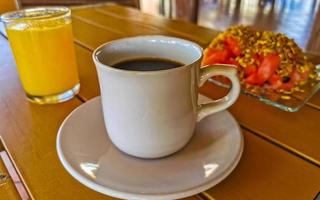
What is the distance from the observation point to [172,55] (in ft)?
1.48

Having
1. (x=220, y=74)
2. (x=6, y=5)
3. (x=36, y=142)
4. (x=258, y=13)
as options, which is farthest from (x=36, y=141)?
(x=258, y=13)

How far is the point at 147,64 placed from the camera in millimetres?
437

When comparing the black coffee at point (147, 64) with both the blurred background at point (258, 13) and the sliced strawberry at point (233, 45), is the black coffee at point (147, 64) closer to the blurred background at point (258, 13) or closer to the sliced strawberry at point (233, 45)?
the sliced strawberry at point (233, 45)

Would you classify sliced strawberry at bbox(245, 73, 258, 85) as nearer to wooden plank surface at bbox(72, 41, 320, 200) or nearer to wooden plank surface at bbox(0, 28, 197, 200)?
wooden plank surface at bbox(72, 41, 320, 200)

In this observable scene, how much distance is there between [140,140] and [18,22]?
0.34 metres

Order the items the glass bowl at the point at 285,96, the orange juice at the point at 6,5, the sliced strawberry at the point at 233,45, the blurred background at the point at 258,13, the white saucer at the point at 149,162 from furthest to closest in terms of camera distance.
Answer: the blurred background at the point at 258,13, the orange juice at the point at 6,5, the sliced strawberry at the point at 233,45, the glass bowl at the point at 285,96, the white saucer at the point at 149,162

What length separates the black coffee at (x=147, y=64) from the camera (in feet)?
1.39

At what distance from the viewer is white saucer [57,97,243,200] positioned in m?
0.33

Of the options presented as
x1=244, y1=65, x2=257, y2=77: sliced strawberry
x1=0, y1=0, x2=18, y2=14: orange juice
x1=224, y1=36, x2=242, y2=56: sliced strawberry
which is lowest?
x1=244, y1=65, x2=257, y2=77: sliced strawberry

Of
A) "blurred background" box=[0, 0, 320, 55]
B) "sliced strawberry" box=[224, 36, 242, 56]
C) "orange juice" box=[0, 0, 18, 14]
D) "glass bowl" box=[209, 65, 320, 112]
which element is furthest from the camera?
"blurred background" box=[0, 0, 320, 55]

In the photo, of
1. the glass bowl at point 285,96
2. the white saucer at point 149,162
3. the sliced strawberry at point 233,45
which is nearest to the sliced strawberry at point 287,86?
the glass bowl at point 285,96

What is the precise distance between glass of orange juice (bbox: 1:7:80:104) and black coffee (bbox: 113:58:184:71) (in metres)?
0.19

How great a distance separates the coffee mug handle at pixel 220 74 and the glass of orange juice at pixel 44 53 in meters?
0.30

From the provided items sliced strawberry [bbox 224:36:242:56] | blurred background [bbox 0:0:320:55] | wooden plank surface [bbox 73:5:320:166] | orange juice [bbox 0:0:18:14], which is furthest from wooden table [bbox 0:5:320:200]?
blurred background [bbox 0:0:320:55]
